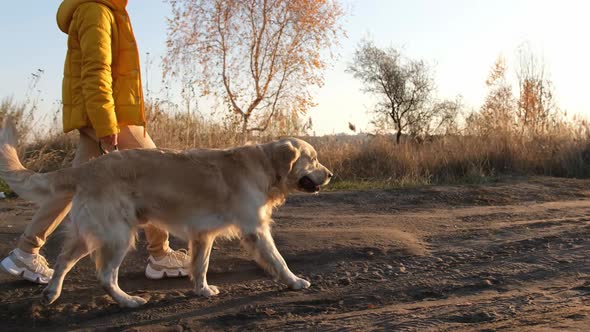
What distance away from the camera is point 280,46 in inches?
687

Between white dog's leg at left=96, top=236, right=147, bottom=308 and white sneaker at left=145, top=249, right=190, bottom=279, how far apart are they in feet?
2.22

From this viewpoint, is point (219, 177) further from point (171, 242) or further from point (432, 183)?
point (432, 183)

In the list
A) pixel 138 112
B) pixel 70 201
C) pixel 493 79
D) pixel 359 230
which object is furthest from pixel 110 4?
pixel 493 79

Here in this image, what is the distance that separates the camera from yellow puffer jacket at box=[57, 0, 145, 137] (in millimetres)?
4508

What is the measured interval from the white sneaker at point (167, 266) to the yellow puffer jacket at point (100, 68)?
46.0 inches

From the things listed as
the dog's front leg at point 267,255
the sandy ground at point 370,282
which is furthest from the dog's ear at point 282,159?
the sandy ground at point 370,282

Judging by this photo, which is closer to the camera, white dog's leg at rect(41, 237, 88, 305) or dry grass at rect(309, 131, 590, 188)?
white dog's leg at rect(41, 237, 88, 305)

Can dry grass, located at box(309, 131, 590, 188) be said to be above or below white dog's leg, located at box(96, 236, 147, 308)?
above

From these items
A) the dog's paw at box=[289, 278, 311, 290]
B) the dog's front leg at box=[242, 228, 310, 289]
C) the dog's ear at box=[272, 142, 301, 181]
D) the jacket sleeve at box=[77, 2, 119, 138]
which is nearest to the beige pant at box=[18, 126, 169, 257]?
the jacket sleeve at box=[77, 2, 119, 138]

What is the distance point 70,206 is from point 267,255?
60.0 inches

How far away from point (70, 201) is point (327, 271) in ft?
7.17

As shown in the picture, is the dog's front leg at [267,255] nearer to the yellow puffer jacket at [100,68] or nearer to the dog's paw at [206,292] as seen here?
the dog's paw at [206,292]

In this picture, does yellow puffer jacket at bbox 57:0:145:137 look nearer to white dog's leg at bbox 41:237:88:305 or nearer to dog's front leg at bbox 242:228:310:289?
white dog's leg at bbox 41:237:88:305

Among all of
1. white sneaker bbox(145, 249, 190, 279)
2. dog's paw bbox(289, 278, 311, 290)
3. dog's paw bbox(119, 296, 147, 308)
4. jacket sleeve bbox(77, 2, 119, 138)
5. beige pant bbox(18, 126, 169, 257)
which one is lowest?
dog's paw bbox(119, 296, 147, 308)
